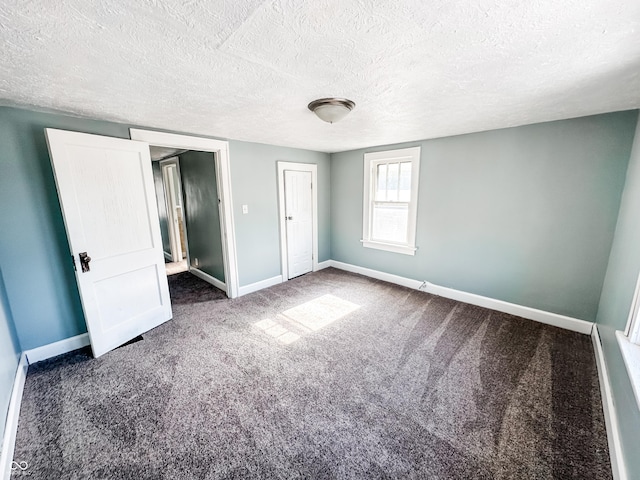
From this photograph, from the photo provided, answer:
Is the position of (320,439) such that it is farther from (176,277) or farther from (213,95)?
(176,277)

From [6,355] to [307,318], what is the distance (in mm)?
2364

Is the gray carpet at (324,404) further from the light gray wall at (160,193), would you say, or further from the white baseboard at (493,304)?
the light gray wall at (160,193)

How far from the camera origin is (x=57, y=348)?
2330 millimetres

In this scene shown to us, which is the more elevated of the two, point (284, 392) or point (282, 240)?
point (282, 240)

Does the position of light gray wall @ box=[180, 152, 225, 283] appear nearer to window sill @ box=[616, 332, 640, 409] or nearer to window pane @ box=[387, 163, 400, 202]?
window pane @ box=[387, 163, 400, 202]

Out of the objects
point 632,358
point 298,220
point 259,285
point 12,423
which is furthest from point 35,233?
point 632,358

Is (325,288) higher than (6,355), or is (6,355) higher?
(6,355)

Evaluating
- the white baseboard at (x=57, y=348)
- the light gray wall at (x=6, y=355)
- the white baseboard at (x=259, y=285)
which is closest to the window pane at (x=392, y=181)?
the white baseboard at (x=259, y=285)

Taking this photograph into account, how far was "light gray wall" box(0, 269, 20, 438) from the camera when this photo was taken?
1.56m

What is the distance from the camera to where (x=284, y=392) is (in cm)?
189

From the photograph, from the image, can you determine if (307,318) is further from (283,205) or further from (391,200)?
(391,200)

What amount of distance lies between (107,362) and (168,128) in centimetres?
233

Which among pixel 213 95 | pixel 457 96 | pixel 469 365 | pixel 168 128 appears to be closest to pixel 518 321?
pixel 469 365

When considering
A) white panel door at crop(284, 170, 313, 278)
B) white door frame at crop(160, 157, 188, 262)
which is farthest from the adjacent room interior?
white door frame at crop(160, 157, 188, 262)
